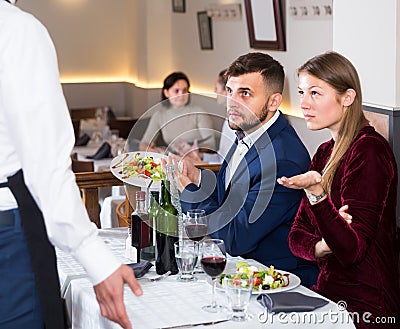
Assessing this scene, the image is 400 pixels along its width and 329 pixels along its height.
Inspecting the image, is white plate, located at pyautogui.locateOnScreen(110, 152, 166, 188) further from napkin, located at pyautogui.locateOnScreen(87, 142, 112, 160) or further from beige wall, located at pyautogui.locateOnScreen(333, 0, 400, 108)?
napkin, located at pyautogui.locateOnScreen(87, 142, 112, 160)

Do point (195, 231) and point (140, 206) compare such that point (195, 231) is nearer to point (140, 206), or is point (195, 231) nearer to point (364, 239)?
point (140, 206)

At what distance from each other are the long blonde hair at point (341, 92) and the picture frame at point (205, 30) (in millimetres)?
5031

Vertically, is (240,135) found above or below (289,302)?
above

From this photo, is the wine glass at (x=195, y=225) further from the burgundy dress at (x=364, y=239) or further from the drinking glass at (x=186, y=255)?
the burgundy dress at (x=364, y=239)

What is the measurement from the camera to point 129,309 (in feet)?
7.55

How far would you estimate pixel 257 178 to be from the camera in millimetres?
2930

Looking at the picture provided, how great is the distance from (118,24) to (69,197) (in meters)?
9.01

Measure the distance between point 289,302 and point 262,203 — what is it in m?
0.66

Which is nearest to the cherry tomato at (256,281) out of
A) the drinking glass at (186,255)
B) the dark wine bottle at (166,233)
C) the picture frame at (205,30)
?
the drinking glass at (186,255)

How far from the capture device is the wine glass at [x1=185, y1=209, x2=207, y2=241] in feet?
8.70

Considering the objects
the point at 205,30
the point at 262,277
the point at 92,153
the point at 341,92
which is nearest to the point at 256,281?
the point at 262,277

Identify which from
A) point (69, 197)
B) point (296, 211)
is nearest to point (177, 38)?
point (296, 211)

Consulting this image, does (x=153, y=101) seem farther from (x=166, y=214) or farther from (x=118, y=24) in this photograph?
(x=166, y=214)

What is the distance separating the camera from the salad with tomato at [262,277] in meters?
2.39
